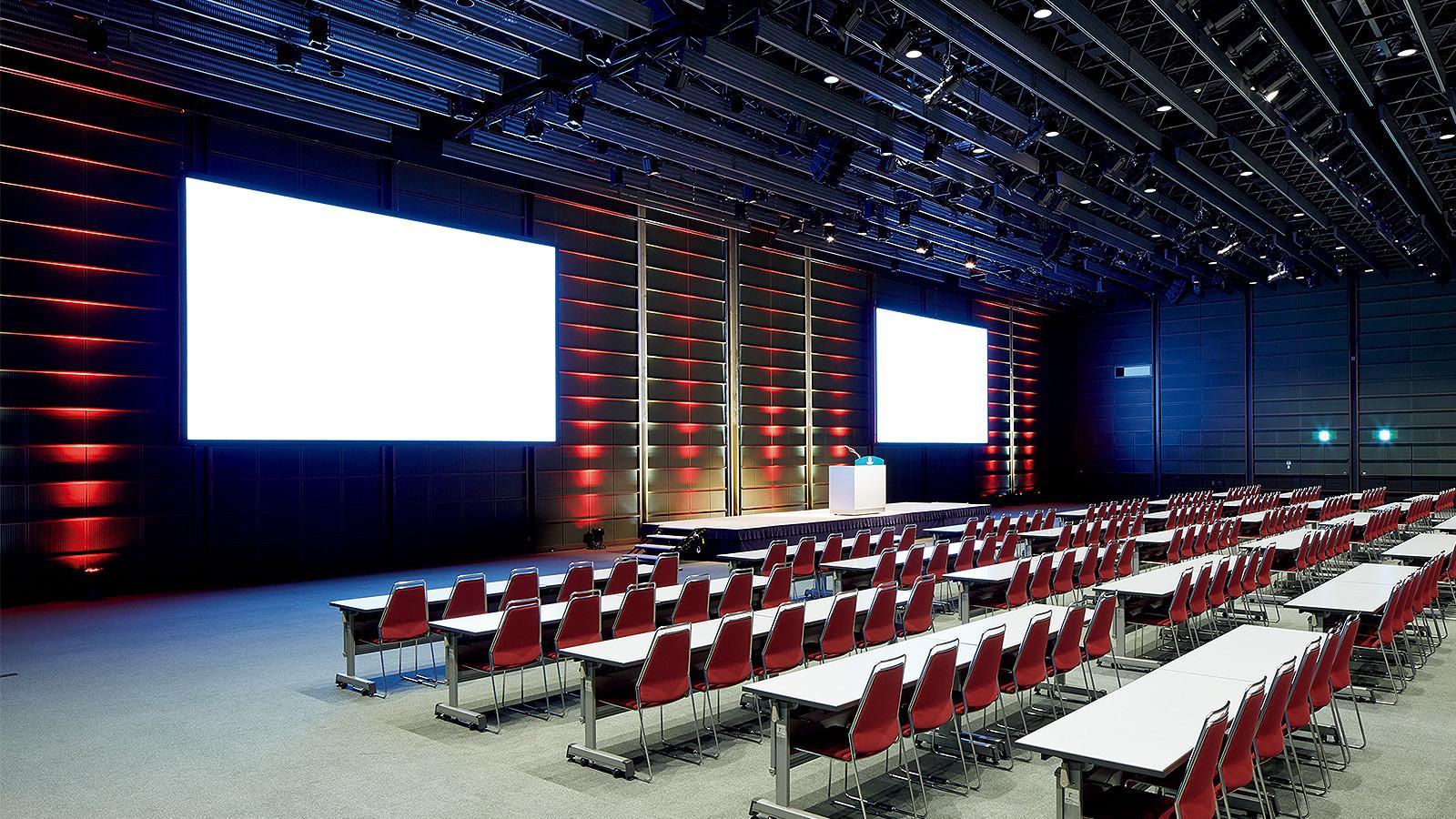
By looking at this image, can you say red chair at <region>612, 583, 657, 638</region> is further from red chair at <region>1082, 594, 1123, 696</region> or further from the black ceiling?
the black ceiling

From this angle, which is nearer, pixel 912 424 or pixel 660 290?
pixel 660 290

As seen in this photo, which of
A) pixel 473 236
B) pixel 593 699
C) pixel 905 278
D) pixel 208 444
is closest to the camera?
pixel 593 699

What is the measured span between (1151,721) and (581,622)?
3.97 meters

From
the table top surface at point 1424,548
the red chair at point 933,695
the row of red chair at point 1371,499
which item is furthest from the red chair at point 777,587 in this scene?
the row of red chair at point 1371,499

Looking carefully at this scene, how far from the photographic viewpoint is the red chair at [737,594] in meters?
7.58

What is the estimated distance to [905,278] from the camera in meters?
24.5

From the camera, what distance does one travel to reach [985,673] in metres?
5.32

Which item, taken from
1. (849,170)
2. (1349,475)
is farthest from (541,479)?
(1349,475)

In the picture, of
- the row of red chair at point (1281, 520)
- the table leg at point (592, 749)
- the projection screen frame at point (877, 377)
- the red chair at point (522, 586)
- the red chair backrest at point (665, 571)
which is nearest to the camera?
the table leg at point (592, 749)

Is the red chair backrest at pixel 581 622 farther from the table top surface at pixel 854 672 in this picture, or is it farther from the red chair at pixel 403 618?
the table top surface at pixel 854 672

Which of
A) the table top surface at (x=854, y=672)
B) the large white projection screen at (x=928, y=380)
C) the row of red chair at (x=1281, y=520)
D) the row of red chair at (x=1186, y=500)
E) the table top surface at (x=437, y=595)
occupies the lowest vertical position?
the row of red chair at (x=1186, y=500)

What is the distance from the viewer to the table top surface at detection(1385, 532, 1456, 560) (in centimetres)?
1000

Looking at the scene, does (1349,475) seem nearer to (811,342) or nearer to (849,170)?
(811,342)

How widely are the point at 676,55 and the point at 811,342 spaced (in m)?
11.3
